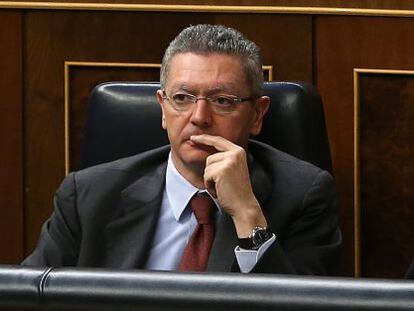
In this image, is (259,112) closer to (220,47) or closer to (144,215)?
(220,47)

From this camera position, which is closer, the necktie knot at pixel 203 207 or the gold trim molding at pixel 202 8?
the necktie knot at pixel 203 207

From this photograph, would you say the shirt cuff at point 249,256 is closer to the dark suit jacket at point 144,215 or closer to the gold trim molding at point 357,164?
the dark suit jacket at point 144,215

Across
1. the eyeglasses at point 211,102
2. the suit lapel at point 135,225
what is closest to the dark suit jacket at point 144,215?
the suit lapel at point 135,225

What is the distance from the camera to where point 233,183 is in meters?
1.39

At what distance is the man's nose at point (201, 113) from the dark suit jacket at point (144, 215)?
0.13 meters

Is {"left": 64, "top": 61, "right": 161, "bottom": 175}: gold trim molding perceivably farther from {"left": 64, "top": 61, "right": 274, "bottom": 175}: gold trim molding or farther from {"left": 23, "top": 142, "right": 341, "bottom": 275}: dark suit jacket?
{"left": 23, "top": 142, "right": 341, "bottom": 275}: dark suit jacket

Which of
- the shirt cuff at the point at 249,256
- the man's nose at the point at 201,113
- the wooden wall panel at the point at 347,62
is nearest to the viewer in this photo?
the shirt cuff at the point at 249,256

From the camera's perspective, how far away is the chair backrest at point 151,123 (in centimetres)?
161

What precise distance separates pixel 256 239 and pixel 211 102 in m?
0.22

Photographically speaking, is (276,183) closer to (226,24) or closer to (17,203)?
(226,24)

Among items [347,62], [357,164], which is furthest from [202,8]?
[357,164]

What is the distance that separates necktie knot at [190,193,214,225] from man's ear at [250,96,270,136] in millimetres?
129

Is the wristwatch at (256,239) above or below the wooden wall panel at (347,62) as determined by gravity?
below

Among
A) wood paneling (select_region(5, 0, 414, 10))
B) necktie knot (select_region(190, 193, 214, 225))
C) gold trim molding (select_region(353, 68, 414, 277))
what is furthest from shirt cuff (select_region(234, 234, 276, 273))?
wood paneling (select_region(5, 0, 414, 10))
